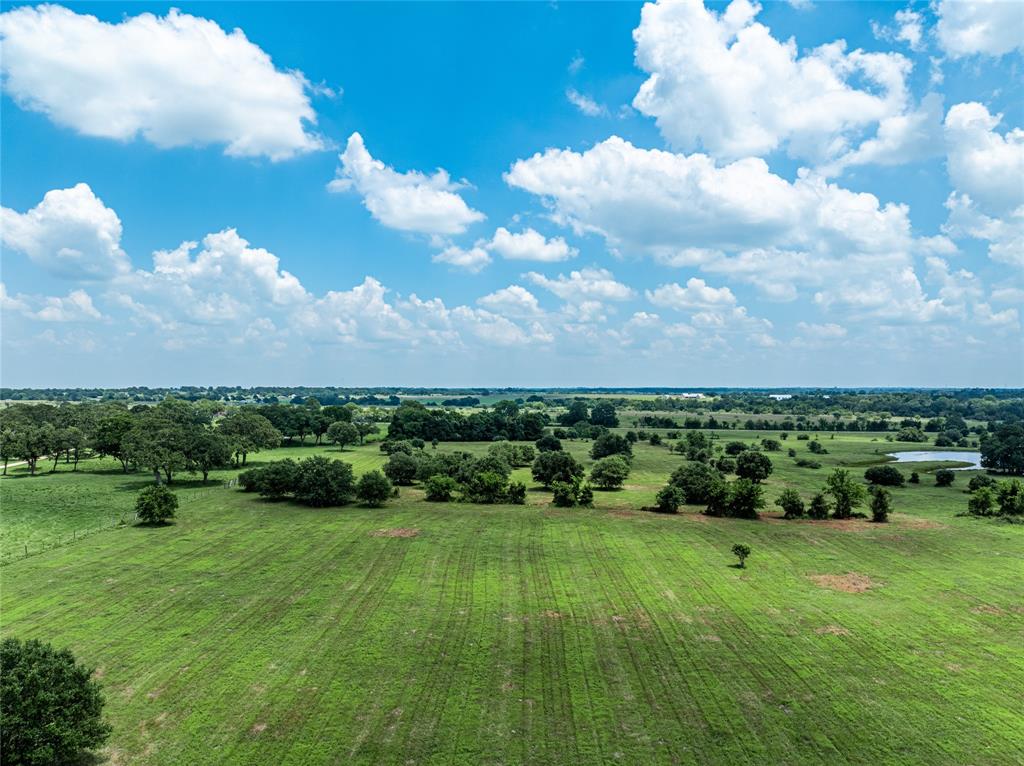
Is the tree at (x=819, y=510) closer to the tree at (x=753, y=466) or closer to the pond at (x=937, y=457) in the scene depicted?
the tree at (x=753, y=466)

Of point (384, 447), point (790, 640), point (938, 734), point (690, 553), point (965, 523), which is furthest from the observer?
point (384, 447)

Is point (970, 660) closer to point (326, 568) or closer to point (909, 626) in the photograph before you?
point (909, 626)

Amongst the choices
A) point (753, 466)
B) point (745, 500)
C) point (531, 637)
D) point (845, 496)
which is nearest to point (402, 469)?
point (745, 500)

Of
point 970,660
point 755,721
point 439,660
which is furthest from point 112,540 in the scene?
point 970,660

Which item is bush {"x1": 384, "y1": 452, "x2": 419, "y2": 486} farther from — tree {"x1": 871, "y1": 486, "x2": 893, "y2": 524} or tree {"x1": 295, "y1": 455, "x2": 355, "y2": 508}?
tree {"x1": 871, "y1": 486, "x2": 893, "y2": 524}

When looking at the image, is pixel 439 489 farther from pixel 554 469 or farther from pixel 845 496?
pixel 845 496

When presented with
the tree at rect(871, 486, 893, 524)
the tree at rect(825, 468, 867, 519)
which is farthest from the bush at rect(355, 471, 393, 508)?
the tree at rect(871, 486, 893, 524)
